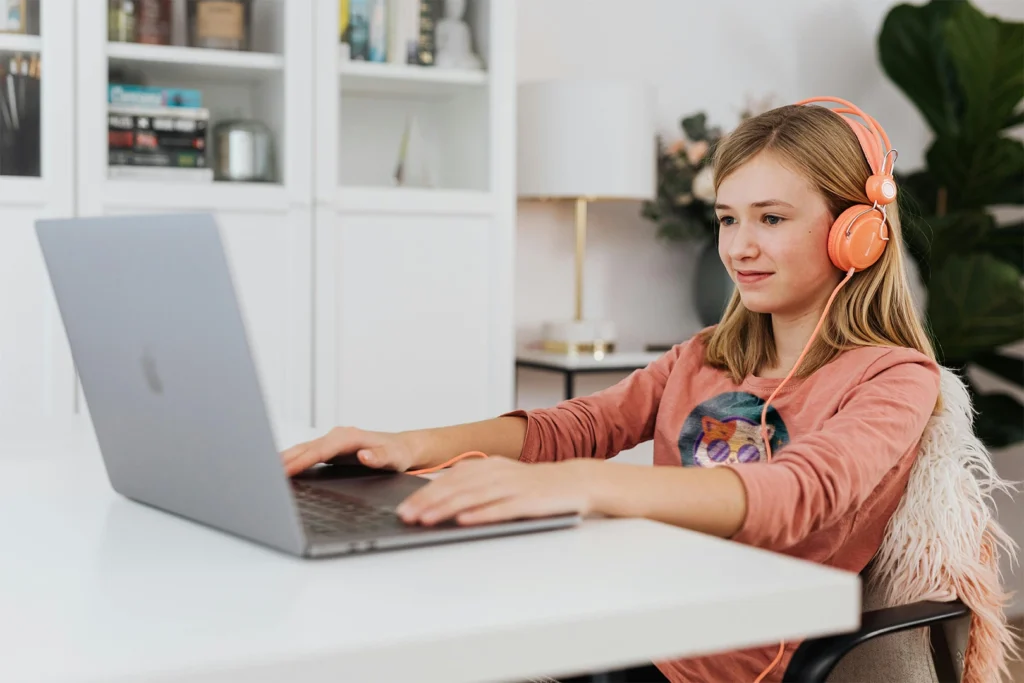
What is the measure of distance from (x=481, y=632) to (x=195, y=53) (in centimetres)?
233

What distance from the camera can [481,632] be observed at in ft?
2.00

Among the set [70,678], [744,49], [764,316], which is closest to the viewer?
[70,678]

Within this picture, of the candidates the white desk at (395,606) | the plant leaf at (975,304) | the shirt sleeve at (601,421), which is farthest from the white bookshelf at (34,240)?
the plant leaf at (975,304)

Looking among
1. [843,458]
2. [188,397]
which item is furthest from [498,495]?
[843,458]

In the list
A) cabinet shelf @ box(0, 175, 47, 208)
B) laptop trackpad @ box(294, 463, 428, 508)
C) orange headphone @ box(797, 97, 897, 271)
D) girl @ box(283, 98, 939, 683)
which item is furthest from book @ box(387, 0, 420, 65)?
laptop trackpad @ box(294, 463, 428, 508)

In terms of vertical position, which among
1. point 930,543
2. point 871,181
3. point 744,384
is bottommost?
point 930,543

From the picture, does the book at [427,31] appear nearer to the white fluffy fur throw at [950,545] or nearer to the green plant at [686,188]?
the green plant at [686,188]

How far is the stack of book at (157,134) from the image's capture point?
258 centimetres

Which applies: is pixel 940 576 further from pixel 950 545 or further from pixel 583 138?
pixel 583 138

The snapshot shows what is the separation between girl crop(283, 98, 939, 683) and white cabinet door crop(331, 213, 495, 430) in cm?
130

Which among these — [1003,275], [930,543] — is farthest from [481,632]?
[1003,275]

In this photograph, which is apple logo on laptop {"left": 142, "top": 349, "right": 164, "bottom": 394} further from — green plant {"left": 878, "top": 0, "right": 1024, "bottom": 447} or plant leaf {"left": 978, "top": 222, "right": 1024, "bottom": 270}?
plant leaf {"left": 978, "top": 222, "right": 1024, "bottom": 270}

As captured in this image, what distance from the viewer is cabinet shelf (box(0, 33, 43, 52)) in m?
2.48

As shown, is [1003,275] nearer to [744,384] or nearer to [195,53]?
[744,384]
